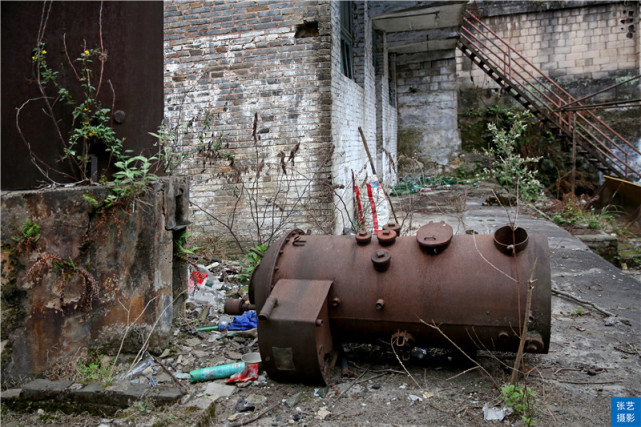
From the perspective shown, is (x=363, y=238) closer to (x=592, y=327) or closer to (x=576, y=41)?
(x=592, y=327)

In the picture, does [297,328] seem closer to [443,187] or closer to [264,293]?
[264,293]

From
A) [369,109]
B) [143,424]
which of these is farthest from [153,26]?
[369,109]

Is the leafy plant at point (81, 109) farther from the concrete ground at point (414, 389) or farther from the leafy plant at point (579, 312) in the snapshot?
the leafy plant at point (579, 312)

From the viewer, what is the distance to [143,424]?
2.58 meters

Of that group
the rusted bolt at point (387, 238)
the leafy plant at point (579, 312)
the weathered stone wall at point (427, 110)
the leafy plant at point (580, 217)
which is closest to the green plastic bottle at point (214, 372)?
the rusted bolt at point (387, 238)

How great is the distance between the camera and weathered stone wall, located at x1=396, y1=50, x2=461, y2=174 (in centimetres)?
1492

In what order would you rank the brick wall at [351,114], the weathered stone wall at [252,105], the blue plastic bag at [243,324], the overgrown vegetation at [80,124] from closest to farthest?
the overgrown vegetation at [80,124], the blue plastic bag at [243,324], the weathered stone wall at [252,105], the brick wall at [351,114]

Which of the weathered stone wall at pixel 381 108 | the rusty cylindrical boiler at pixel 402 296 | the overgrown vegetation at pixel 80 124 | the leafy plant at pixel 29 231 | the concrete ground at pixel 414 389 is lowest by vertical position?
the concrete ground at pixel 414 389

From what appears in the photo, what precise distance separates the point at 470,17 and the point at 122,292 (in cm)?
1540

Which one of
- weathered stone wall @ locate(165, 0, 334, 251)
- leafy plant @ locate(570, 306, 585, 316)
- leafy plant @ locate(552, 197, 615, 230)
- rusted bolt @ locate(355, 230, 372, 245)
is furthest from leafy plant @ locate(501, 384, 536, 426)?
leafy plant @ locate(552, 197, 615, 230)

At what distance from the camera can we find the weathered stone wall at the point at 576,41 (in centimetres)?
1519

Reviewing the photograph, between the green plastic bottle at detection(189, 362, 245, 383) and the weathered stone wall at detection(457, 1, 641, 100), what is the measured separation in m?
14.7

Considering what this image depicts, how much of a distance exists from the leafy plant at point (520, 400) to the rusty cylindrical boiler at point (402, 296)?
11.7 inches

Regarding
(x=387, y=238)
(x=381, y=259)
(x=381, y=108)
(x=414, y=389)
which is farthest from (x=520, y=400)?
(x=381, y=108)
